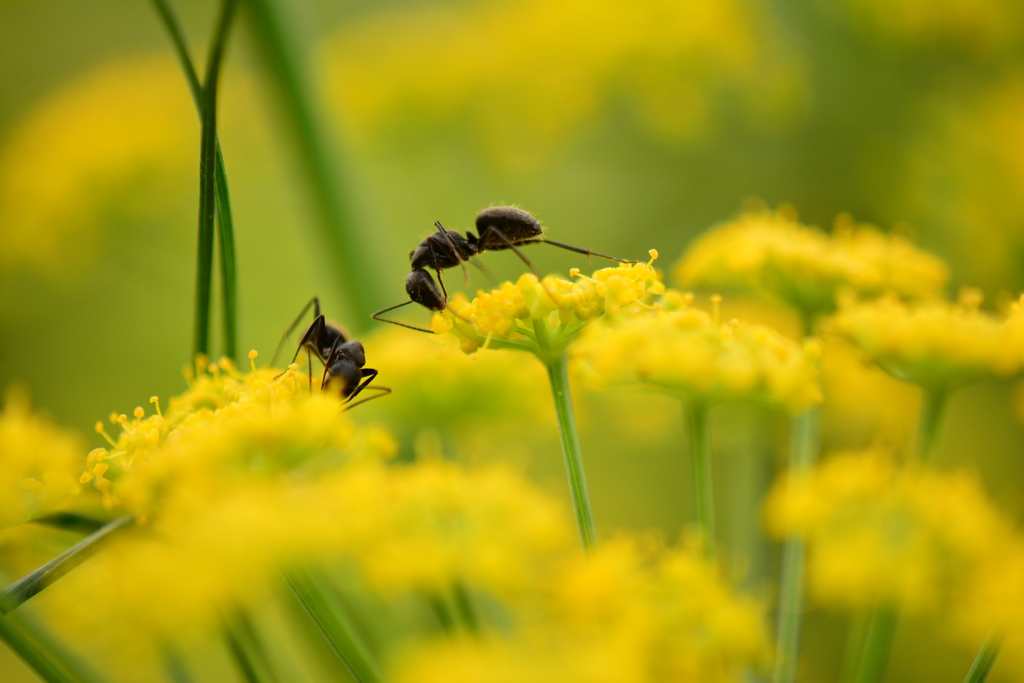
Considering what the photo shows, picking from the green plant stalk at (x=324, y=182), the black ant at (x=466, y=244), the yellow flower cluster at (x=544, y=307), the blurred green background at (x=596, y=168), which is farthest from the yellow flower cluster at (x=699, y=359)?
the green plant stalk at (x=324, y=182)

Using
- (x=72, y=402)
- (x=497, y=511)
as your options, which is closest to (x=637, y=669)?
(x=497, y=511)

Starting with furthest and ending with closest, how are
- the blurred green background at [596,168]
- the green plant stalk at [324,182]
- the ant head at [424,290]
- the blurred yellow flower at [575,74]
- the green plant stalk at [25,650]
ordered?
the blurred yellow flower at [575,74], the blurred green background at [596,168], the green plant stalk at [324,182], the ant head at [424,290], the green plant stalk at [25,650]

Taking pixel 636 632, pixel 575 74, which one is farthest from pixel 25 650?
pixel 575 74

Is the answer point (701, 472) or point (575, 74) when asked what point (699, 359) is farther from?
point (575, 74)

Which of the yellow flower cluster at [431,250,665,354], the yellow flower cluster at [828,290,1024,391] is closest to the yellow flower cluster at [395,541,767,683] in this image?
the yellow flower cluster at [431,250,665,354]

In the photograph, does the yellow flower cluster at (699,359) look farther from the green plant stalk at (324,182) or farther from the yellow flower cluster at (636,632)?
the green plant stalk at (324,182)

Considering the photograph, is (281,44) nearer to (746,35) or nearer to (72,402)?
(746,35)

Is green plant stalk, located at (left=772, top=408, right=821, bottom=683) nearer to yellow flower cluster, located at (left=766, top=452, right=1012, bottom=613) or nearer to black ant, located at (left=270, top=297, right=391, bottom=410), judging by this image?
yellow flower cluster, located at (left=766, top=452, right=1012, bottom=613)
